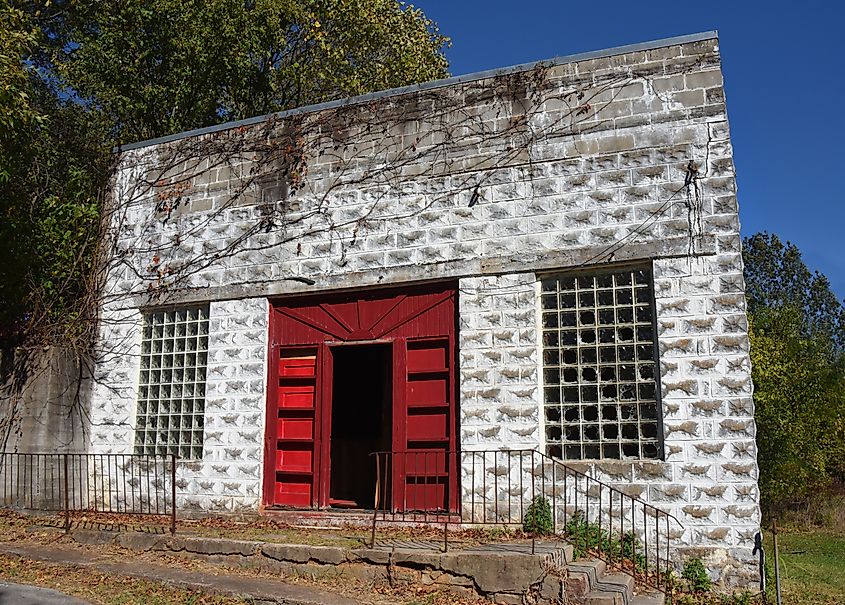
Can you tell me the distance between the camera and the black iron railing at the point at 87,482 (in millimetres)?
11953

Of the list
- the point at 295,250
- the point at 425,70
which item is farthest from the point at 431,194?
the point at 425,70

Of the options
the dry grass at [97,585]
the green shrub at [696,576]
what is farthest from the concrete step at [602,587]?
the dry grass at [97,585]

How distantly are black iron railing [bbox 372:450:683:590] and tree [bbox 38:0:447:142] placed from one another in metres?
12.3

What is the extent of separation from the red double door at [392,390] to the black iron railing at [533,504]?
34 mm

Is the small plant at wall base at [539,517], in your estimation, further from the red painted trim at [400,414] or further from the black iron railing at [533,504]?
the red painted trim at [400,414]

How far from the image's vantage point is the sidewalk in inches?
301

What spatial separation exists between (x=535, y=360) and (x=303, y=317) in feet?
11.7

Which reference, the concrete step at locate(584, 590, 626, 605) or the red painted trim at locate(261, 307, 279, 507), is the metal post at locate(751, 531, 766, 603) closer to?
the concrete step at locate(584, 590, 626, 605)

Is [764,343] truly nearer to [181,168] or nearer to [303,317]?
[303,317]

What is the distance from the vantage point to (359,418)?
603 inches

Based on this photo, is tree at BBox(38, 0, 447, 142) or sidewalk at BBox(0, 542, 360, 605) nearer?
sidewalk at BBox(0, 542, 360, 605)

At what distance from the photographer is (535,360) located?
977 cm

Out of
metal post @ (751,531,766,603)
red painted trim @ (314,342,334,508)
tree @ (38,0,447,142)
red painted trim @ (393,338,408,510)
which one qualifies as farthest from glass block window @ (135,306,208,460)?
tree @ (38,0,447,142)

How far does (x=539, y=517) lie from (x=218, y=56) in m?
14.0
